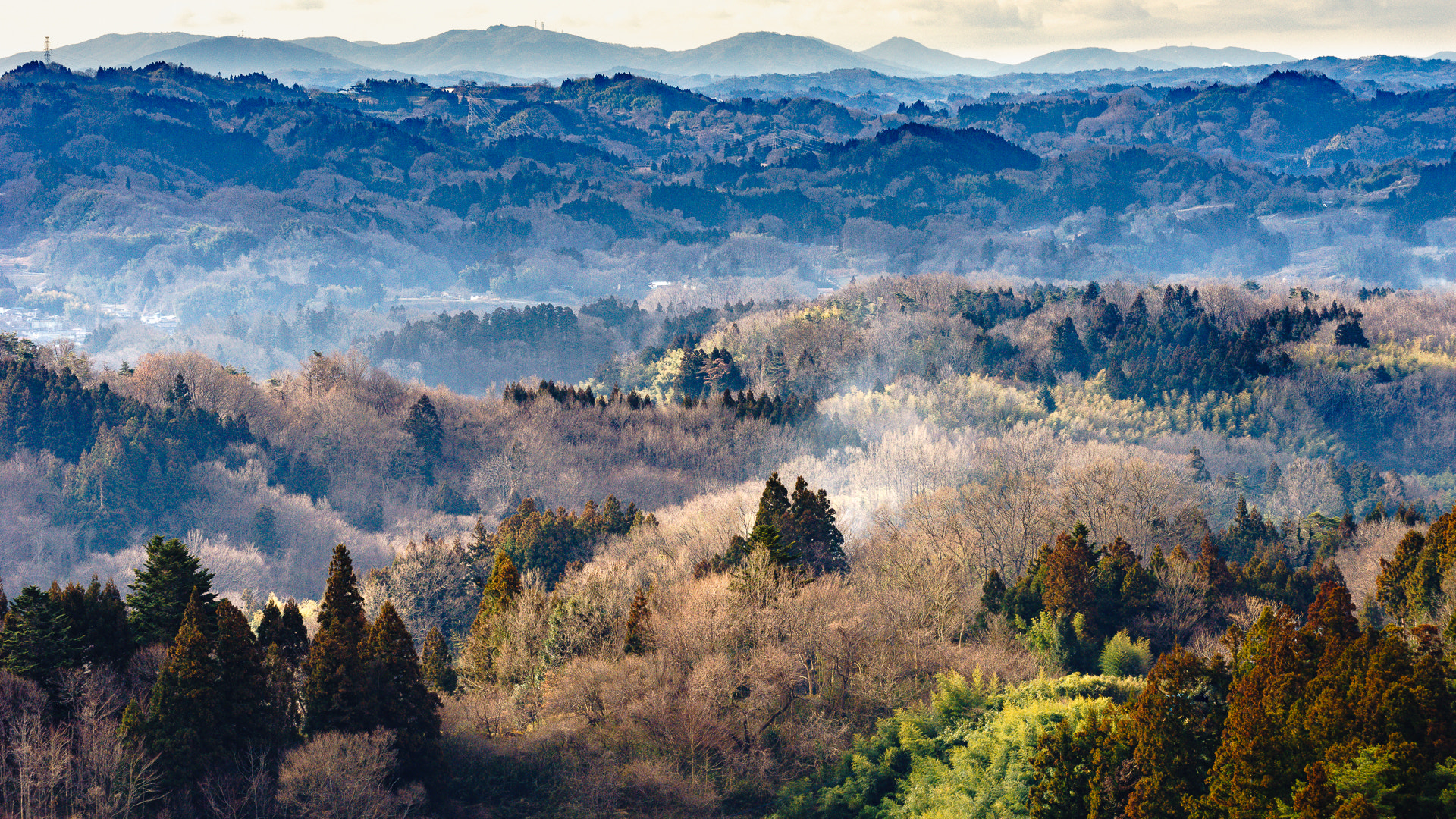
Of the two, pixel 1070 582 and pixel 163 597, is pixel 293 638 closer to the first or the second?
pixel 163 597

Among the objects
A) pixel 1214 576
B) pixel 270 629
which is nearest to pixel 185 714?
pixel 270 629

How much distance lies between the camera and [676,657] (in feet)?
150

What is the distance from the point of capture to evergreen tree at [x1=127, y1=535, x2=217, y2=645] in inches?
1617

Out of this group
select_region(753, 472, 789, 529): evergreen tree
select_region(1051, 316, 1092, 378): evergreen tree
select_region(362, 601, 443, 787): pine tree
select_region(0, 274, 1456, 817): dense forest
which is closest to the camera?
select_region(0, 274, 1456, 817): dense forest

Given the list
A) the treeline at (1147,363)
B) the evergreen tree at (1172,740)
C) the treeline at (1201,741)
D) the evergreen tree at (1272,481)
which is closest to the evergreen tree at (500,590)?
the treeline at (1201,741)

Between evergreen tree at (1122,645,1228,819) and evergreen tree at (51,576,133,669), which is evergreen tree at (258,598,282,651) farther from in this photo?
evergreen tree at (1122,645,1228,819)

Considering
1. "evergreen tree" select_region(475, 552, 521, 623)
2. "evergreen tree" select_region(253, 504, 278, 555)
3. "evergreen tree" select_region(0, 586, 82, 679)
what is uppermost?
"evergreen tree" select_region(0, 586, 82, 679)

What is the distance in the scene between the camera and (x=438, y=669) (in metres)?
49.9

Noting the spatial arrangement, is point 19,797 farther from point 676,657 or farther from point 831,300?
point 831,300

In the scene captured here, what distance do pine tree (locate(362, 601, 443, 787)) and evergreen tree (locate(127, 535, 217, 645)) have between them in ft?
19.7

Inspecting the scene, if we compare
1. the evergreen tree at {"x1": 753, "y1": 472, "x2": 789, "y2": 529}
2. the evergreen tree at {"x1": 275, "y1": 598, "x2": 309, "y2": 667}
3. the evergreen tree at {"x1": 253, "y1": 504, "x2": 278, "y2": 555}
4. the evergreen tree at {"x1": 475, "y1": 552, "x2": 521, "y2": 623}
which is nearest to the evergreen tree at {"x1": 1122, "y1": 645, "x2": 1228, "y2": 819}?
the evergreen tree at {"x1": 275, "y1": 598, "x2": 309, "y2": 667}

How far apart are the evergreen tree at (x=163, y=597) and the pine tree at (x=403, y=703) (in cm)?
600

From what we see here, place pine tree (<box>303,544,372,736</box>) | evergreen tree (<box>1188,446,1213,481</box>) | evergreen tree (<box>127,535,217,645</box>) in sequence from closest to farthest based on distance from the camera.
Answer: pine tree (<box>303,544,372,736</box>) → evergreen tree (<box>127,535,217,645</box>) → evergreen tree (<box>1188,446,1213,481</box>)

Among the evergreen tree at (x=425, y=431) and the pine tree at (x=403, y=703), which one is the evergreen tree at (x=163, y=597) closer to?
the pine tree at (x=403, y=703)
